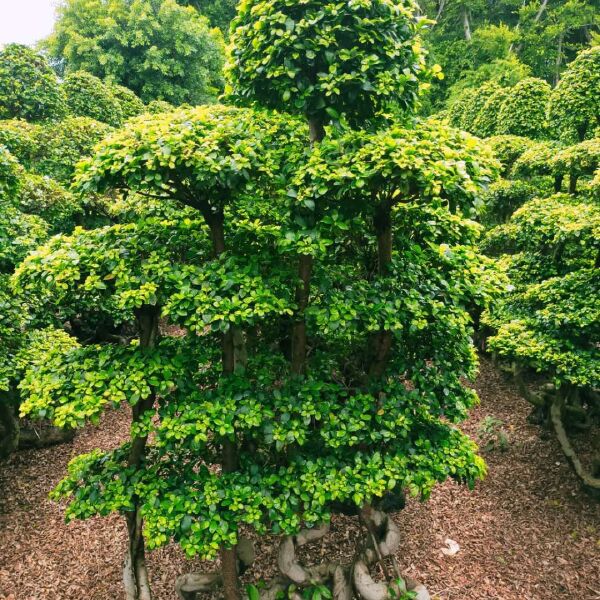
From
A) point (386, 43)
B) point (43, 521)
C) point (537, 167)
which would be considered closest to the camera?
point (386, 43)

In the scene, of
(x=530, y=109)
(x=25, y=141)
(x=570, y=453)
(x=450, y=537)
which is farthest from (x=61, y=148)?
(x=530, y=109)

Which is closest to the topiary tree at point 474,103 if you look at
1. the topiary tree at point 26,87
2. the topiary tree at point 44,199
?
the topiary tree at point 26,87

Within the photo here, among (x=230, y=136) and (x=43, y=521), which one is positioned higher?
(x=230, y=136)

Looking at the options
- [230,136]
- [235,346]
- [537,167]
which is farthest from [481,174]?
[537,167]

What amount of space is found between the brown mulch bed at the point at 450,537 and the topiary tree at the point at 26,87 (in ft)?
25.1

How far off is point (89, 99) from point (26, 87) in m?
2.93

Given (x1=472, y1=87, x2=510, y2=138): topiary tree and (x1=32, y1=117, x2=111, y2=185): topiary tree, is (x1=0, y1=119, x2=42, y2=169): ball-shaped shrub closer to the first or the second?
(x1=32, y1=117, x2=111, y2=185): topiary tree

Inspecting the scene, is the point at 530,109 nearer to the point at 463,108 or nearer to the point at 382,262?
the point at 463,108

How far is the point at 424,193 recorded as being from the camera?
10.9 ft

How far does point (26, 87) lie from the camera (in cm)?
1048

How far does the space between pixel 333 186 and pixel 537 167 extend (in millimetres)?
7034

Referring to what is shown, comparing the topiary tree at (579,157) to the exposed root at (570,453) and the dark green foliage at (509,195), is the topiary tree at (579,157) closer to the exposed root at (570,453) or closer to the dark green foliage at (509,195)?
the dark green foliage at (509,195)

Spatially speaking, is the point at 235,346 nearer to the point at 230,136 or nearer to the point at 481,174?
the point at 230,136

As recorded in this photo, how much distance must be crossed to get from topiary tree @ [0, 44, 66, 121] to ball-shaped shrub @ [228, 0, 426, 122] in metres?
8.67
